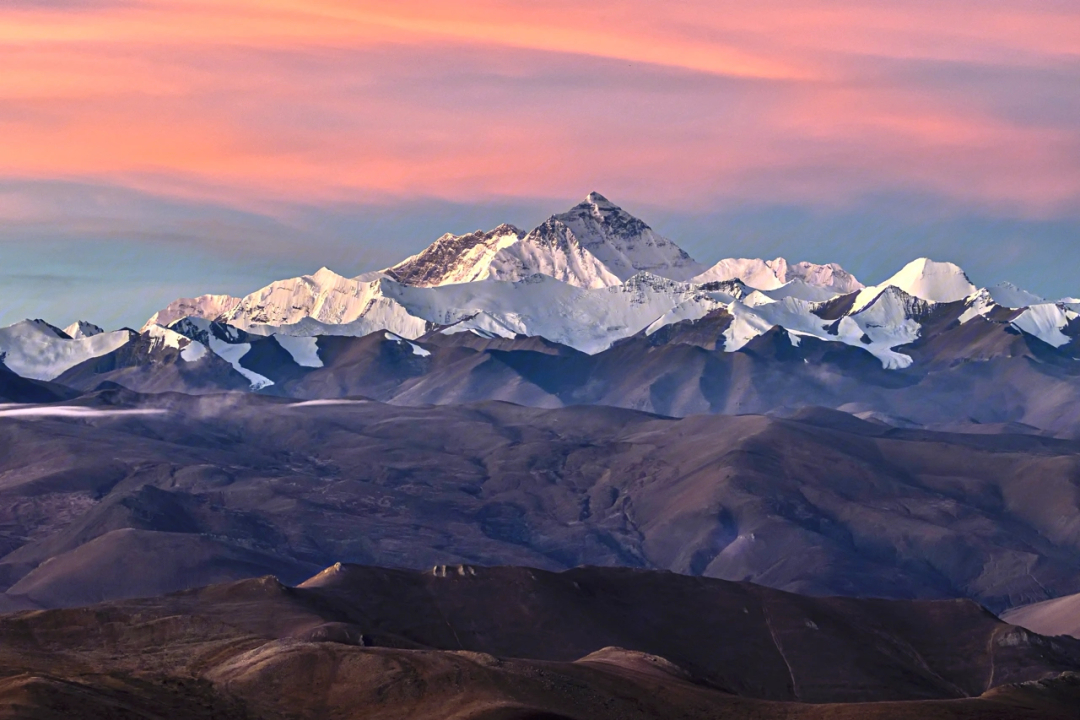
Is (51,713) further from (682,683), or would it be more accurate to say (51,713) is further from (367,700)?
(682,683)

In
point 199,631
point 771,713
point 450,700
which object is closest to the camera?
point 450,700

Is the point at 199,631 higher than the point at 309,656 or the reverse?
the reverse

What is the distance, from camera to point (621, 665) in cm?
18700

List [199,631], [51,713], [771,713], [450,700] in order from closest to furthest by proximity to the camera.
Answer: [51,713], [450,700], [771,713], [199,631]

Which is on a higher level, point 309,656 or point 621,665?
point 309,656

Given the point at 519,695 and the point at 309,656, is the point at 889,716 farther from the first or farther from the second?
the point at 309,656

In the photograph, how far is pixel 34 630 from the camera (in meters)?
181

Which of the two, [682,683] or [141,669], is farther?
[682,683]

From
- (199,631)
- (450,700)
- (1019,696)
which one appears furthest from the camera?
(199,631)

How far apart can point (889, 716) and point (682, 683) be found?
29.4 metres

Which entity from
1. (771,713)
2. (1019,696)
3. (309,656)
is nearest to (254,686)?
(309,656)

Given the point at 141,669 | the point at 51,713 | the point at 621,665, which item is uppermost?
the point at 51,713

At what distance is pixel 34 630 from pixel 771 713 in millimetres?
75046

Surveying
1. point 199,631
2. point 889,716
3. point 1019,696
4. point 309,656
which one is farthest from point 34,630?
point 1019,696
